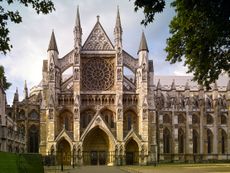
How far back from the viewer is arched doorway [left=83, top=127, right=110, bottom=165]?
6812cm

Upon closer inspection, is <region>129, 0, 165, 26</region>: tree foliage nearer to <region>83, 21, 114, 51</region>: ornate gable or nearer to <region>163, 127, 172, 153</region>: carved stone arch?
<region>83, 21, 114, 51</region>: ornate gable

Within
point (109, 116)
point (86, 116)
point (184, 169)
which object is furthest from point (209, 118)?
point (184, 169)

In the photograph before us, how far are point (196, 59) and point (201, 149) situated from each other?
61.7 meters

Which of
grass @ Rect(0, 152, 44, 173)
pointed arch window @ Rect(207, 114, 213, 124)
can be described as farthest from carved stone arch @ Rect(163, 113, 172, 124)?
grass @ Rect(0, 152, 44, 173)

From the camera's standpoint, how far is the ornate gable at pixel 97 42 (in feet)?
233

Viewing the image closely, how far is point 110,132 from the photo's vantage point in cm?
6662

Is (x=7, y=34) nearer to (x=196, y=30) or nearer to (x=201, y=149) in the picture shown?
(x=196, y=30)

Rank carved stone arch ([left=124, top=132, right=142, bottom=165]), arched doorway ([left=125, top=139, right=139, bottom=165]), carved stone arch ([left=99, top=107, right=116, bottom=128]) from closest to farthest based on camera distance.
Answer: carved stone arch ([left=124, top=132, right=142, bottom=165])
arched doorway ([left=125, top=139, right=139, bottom=165])
carved stone arch ([left=99, top=107, right=116, bottom=128])

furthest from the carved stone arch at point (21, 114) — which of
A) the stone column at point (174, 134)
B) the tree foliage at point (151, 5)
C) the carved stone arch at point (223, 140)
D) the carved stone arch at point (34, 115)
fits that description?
the tree foliage at point (151, 5)

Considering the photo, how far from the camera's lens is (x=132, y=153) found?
68.9 meters

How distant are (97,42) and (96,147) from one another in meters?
16.1

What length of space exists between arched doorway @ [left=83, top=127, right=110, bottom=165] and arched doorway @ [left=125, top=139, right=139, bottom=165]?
2.99 m

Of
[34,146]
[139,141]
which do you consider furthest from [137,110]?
[34,146]

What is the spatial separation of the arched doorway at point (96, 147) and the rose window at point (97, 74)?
651 centimetres
